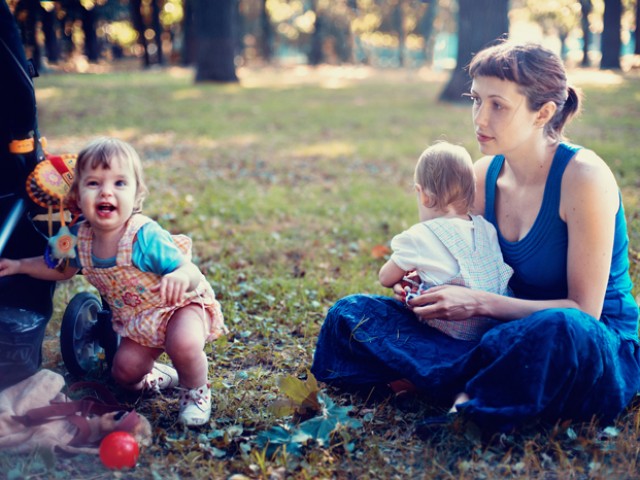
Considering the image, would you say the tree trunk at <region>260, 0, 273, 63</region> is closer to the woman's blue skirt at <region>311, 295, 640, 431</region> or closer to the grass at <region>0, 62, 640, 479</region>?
the grass at <region>0, 62, 640, 479</region>

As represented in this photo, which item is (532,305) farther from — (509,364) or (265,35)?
(265,35)

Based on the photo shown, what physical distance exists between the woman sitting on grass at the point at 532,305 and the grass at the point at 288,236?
0.15 metres

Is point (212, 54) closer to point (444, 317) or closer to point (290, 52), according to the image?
point (444, 317)

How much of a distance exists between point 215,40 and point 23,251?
48.0ft

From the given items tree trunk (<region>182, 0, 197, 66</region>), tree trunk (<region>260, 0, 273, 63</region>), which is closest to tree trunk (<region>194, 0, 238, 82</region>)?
tree trunk (<region>182, 0, 197, 66</region>)

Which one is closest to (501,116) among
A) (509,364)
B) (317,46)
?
(509,364)

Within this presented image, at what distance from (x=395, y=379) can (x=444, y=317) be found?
1.19ft

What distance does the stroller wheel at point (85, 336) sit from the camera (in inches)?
116

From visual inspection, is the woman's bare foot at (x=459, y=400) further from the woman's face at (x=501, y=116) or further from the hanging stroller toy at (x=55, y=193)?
the hanging stroller toy at (x=55, y=193)

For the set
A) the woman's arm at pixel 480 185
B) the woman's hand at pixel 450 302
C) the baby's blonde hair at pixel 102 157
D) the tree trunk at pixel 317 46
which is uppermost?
the tree trunk at pixel 317 46

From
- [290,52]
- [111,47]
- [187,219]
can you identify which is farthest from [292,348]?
[290,52]

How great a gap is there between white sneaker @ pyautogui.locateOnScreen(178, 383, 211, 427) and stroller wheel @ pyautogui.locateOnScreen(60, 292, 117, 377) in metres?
0.48

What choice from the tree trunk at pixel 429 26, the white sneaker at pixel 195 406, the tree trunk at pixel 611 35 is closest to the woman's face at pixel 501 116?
the white sneaker at pixel 195 406

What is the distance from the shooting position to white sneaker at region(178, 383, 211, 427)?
2.65 metres
